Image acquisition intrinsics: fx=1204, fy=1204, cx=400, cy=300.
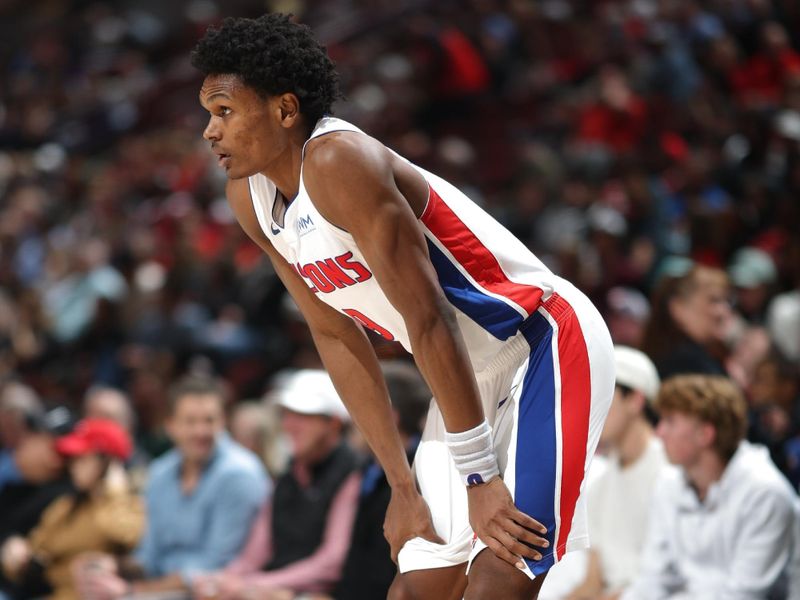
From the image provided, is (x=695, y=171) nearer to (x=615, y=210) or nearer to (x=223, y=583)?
(x=615, y=210)

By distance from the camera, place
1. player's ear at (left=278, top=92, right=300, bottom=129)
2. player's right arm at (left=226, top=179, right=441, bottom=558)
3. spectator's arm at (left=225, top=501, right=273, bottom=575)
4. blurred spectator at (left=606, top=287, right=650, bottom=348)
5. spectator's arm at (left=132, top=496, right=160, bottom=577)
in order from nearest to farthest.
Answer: player's ear at (left=278, top=92, right=300, bottom=129) < player's right arm at (left=226, top=179, right=441, bottom=558) < spectator's arm at (left=225, top=501, right=273, bottom=575) < spectator's arm at (left=132, top=496, right=160, bottom=577) < blurred spectator at (left=606, top=287, right=650, bottom=348)

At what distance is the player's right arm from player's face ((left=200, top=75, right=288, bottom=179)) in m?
0.28

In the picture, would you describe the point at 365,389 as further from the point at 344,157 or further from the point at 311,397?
the point at 311,397

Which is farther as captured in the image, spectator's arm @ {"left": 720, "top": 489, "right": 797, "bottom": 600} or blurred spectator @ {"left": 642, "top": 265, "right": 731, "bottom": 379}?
blurred spectator @ {"left": 642, "top": 265, "right": 731, "bottom": 379}

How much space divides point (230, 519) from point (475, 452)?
318cm

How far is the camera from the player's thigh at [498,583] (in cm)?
289

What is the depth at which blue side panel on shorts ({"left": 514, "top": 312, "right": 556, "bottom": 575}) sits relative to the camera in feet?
9.56

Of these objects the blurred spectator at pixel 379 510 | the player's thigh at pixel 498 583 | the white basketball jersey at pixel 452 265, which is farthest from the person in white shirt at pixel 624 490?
the player's thigh at pixel 498 583

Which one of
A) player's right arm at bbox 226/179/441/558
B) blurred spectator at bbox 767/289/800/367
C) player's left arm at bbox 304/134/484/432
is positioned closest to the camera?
player's left arm at bbox 304/134/484/432

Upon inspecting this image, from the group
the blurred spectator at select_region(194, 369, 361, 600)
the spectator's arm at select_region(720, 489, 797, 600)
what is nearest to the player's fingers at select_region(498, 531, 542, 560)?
the spectator's arm at select_region(720, 489, 797, 600)

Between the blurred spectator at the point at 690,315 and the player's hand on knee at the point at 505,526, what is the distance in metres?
2.54

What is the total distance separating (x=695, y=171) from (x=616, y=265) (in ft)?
4.37

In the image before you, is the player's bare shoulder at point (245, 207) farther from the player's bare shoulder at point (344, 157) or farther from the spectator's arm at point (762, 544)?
the spectator's arm at point (762, 544)

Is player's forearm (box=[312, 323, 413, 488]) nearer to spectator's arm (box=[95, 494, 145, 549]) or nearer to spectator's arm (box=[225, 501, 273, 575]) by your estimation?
spectator's arm (box=[225, 501, 273, 575])
